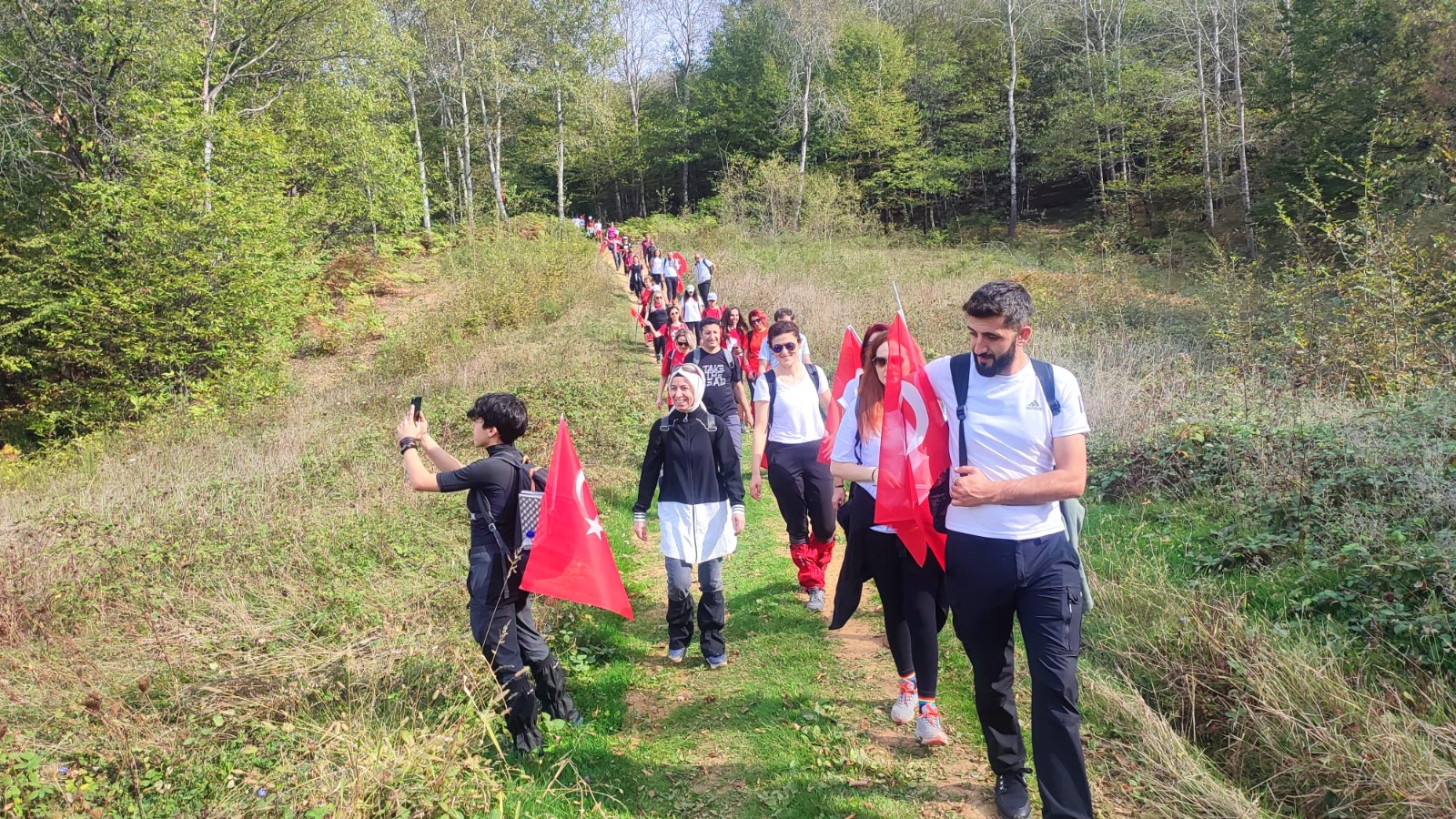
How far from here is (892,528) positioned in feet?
11.5

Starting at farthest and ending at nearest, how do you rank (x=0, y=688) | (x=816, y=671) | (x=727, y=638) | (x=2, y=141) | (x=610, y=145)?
(x=610, y=145) → (x=2, y=141) → (x=727, y=638) → (x=816, y=671) → (x=0, y=688)

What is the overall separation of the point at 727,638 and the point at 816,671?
75 centimetres

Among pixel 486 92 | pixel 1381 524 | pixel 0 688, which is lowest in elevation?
pixel 0 688

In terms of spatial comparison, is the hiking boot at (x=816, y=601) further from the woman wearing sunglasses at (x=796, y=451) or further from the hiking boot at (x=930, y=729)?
the hiking boot at (x=930, y=729)

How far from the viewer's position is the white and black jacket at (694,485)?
4445mm

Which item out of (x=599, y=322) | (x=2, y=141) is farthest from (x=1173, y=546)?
(x=2, y=141)

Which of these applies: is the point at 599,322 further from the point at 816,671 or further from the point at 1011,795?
the point at 1011,795

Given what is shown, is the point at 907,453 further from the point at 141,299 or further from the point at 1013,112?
the point at 1013,112

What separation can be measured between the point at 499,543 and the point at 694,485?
127cm

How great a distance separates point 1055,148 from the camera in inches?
1345

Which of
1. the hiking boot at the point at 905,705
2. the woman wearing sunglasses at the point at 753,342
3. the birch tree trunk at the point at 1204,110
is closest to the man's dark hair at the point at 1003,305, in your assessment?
the hiking boot at the point at 905,705

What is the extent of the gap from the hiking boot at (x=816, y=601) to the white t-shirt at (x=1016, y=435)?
2.68 metres

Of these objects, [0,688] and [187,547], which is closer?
[0,688]

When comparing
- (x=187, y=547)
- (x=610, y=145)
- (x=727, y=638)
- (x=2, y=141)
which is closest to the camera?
(x=727, y=638)
